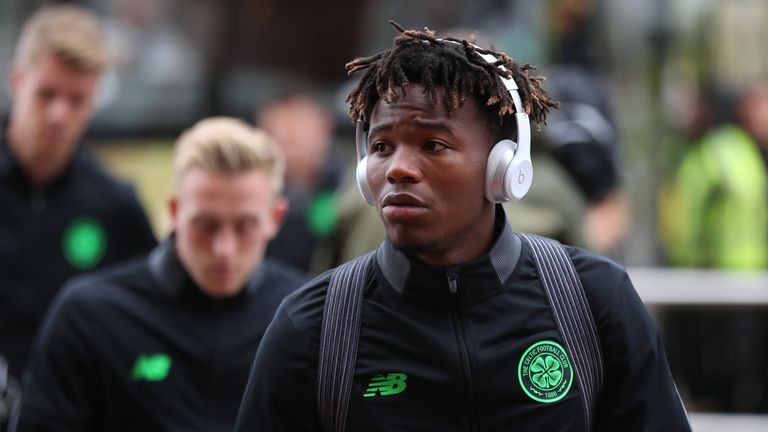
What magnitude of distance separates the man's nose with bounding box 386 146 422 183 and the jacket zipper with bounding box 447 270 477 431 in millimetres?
228

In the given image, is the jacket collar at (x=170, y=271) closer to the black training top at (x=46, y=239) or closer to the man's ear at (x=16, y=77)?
the black training top at (x=46, y=239)

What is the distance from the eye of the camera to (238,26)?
36.8 ft

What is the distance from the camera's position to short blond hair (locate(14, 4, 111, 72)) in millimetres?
5555

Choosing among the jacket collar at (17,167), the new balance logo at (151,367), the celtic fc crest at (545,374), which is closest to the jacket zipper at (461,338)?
the celtic fc crest at (545,374)

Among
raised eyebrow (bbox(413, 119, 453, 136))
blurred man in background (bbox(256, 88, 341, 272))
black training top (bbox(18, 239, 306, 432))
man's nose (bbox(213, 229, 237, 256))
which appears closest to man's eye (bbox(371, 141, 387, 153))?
raised eyebrow (bbox(413, 119, 453, 136))

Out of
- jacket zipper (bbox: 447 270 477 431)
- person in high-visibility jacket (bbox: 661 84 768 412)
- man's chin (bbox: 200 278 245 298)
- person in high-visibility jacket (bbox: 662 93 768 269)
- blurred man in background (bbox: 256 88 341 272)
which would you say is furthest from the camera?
person in high-visibility jacket (bbox: 662 93 768 269)

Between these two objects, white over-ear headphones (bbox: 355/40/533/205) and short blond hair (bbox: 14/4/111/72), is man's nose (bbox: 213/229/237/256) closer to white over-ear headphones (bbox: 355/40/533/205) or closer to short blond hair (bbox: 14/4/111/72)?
white over-ear headphones (bbox: 355/40/533/205)

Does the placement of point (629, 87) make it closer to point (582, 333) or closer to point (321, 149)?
point (321, 149)

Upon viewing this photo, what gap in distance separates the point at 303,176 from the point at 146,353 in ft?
14.7

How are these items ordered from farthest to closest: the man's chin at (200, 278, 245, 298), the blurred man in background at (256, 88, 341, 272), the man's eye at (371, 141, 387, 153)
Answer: the blurred man in background at (256, 88, 341, 272) → the man's chin at (200, 278, 245, 298) → the man's eye at (371, 141, 387, 153)

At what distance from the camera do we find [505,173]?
2996mm

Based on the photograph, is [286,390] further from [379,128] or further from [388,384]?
[379,128]

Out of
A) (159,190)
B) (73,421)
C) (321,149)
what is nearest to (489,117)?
(73,421)

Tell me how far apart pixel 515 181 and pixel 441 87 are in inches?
10.3
